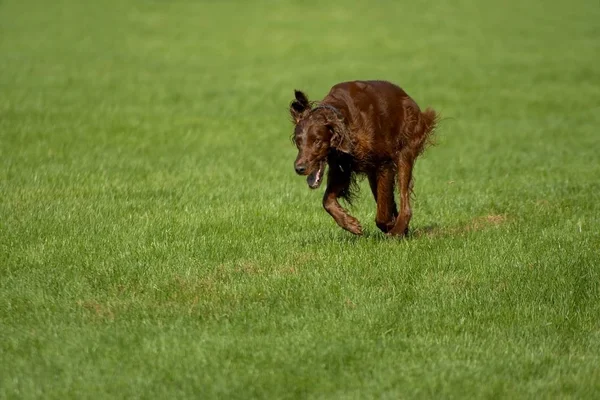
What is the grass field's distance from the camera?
270 inches

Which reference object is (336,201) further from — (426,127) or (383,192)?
(426,127)

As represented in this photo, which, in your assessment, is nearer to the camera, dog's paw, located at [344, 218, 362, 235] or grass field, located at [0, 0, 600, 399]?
grass field, located at [0, 0, 600, 399]

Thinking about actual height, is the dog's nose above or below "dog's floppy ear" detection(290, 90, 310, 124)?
below

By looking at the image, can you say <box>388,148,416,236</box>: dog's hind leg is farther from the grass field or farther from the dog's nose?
the dog's nose

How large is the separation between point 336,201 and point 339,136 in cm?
75

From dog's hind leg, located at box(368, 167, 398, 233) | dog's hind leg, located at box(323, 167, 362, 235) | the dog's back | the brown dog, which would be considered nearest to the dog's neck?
the brown dog

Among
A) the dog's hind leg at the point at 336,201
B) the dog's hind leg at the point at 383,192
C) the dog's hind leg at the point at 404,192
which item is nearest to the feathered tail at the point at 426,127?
the dog's hind leg at the point at 404,192

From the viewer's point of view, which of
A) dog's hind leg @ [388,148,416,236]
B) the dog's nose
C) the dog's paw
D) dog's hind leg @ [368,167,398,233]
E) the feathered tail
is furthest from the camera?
the feathered tail

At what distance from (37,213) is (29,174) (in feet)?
9.82

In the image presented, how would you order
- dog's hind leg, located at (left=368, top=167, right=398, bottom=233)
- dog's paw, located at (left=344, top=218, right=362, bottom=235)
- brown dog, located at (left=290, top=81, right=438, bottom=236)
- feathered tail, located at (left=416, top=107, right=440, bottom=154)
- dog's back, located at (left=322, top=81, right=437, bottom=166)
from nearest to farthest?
brown dog, located at (left=290, top=81, right=438, bottom=236), dog's back, located at (left=322, top=81, right=437, bottom=166), dog's paw, located at (left=344, top=218, right=362, bottom=235), dog's hind leg, located at (left=368, top=167, right=398, bottom=233), feathered tail, located at (left=416, top=107, right=440, bottom=154)

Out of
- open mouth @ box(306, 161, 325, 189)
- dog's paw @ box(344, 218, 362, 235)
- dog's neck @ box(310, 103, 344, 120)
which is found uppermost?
dog's neck @ box(310, 103, 344, 120)

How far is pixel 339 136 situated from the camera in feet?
30.6

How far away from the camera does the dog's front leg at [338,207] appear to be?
32.1ft

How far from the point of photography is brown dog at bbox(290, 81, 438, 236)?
9.26 metres
